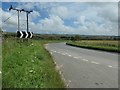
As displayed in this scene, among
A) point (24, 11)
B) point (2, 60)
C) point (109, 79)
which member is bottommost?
point (109, 79)

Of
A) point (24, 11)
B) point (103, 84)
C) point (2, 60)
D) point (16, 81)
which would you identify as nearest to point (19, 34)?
point (24, 11)

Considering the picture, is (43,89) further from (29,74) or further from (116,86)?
(116,86)

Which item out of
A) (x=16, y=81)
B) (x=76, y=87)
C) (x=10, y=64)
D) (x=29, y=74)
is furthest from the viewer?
(x=10, y=64)

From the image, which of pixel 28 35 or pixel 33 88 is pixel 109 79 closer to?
pixel 33 88

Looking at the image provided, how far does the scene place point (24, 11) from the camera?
26547 millimetres

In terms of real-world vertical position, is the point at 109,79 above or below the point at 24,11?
below

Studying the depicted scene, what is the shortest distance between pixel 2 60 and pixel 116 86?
442cm

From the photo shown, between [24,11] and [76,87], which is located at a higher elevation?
[24,11]

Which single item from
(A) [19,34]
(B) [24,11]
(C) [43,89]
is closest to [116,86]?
(C) [43,89]

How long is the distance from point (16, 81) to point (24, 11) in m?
19.5

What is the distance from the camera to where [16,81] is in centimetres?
751

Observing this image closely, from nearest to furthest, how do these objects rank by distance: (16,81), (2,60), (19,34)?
1. (16,81)
2. (2,60)
3. (19,34)

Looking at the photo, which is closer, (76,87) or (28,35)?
(76,87)

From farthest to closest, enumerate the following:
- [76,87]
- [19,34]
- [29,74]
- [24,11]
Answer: [24,11] → [19,34] → [76,87] → [29,74]
